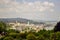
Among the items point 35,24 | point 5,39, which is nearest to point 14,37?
point 5,39

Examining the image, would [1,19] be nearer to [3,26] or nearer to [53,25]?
[3,26]

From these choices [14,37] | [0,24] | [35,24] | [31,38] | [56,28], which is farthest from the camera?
[35,24]

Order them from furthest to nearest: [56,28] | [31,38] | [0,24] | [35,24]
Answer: [35,24] → [0,24] → [56,28] → [31,38]

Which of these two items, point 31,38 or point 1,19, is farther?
point 1,19

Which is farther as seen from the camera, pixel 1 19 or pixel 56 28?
pixel 1 19

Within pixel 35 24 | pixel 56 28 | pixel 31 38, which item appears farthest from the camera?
pixel 35 24

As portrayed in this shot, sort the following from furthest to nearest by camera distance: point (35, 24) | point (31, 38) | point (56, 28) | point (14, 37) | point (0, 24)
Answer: point (35, 24), point (0, 24), point (56, 28), point (14, 37), point (31, 38)

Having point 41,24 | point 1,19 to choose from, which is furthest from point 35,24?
point 1,19

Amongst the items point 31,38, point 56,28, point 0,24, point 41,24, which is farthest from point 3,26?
point 31,38

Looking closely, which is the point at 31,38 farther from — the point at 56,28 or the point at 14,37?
the point at 56,28
